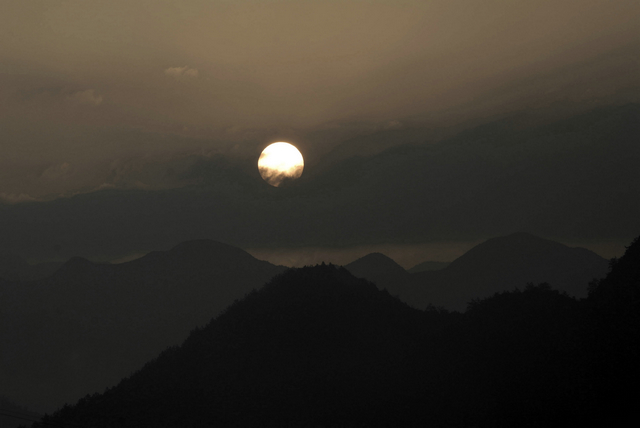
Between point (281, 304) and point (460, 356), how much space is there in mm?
36759

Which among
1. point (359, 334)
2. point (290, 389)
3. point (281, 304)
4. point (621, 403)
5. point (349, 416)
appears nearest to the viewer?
point (621, 403)

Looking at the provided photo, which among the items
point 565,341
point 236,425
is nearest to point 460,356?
point 565,341

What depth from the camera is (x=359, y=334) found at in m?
89.8

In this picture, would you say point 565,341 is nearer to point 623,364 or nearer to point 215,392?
point 623,364

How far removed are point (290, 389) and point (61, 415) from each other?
3577 centimetres

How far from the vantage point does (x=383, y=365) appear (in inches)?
3130

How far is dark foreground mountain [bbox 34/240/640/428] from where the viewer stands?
6197cm

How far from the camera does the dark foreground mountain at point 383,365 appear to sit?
61969 millimetres

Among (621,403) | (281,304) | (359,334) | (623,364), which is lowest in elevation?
(621,403)

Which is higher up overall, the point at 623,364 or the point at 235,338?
the point at 235,338

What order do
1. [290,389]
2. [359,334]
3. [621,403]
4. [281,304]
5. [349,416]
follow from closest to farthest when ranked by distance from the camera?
1. [621,403]
2. [349,416]
3. [290,389]
4. [359,334]
5. [281,304]

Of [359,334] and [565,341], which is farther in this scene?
[359,334]

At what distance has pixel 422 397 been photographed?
69.0 metres

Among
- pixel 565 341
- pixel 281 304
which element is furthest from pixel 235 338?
pixel 565 341
